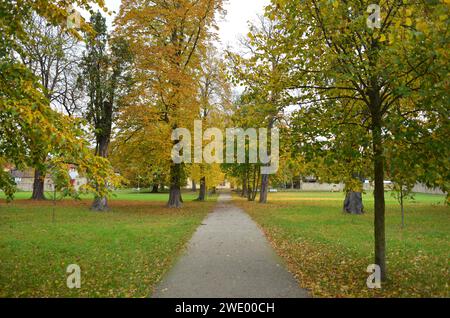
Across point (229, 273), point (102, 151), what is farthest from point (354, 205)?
point (229, 273)

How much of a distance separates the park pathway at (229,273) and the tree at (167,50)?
11595 millimetres

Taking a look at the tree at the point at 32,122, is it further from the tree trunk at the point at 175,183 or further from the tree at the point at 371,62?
the tree trunk at the point at 175,183

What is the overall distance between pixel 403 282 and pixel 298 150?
302cm

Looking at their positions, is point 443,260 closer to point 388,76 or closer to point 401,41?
point 388,76

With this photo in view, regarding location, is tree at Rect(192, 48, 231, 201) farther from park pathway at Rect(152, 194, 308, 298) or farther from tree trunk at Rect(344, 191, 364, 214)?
park pathway at Rect(152, 194, 308, 298)

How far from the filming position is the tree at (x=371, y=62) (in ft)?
16.3

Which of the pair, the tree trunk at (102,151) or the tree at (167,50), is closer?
the tree at (167,50)

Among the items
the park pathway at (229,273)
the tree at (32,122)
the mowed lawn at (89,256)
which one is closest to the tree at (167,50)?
the mowed lawn at (89,256)

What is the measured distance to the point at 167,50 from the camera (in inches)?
819

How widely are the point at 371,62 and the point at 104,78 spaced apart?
18937 mm

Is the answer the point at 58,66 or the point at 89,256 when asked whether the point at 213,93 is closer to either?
the point at 58,66

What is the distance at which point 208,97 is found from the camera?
96.2ft

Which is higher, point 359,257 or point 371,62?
point 371,62
